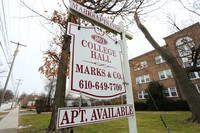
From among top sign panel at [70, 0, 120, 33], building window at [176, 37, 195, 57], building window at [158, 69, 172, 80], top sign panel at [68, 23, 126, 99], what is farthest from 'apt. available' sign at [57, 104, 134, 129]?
building window at [158, 69, 172, 80]

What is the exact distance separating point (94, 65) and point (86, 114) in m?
0.69

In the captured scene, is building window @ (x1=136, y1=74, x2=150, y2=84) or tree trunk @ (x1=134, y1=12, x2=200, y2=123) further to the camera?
building window @ (x1=136, y1=74, x2=150, y2=84)

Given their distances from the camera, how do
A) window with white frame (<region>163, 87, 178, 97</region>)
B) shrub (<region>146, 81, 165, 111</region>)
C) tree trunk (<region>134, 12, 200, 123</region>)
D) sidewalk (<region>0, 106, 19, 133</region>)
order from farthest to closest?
shrub (<region>146, 81, 165, 111</region>), window with white frame (<region>163, 87, 178, 97</region>), sidewalk (<region>0, 106, 19, 133</region>), tree trunk (<region>134, 12, 200, 123</region>)

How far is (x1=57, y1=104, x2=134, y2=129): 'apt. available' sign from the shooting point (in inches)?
42.3

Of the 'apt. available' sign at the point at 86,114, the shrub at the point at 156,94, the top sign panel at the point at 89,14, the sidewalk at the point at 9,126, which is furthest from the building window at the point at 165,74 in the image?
the sidewalk at the point at 9,126

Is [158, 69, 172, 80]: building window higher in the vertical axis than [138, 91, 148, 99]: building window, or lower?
higher

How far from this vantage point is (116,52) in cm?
204

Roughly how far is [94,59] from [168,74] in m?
18.4

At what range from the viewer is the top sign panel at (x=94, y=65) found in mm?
1362

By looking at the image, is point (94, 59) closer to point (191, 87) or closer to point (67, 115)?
point (67, 115)

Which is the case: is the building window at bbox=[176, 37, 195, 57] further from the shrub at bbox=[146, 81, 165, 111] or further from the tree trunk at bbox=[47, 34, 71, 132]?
the tree trunk at bbox=[47, 34, 71, 132]

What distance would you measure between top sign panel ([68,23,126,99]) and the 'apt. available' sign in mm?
181

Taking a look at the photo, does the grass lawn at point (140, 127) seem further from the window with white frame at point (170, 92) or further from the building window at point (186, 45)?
the window with white frame at point (170, 92)

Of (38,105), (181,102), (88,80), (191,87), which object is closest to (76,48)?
(88,80)
